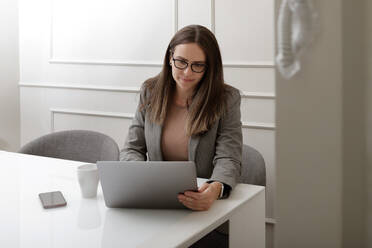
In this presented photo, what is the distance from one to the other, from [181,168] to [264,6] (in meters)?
1.63

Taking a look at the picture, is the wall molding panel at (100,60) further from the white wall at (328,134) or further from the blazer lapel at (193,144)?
the white wall at (328,134)

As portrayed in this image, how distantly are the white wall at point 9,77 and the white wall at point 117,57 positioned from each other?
0.06 metres

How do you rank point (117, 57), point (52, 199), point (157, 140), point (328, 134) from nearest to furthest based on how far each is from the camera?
point (328, 134) → point (52, 199) → point (157, 140) → point (117, 57)

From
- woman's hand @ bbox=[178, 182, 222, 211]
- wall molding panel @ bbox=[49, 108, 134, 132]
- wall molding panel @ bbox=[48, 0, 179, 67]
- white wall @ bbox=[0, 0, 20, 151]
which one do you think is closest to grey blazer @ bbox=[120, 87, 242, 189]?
woman's hand @ bbox=[178, 182, 222, 211]

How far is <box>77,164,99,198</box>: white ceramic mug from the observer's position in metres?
1.47

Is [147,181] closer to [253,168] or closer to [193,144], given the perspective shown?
[193,144]

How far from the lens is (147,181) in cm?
129

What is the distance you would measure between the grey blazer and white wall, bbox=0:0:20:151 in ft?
6.34

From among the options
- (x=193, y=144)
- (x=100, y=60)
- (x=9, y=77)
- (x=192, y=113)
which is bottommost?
(x=193, y=144)

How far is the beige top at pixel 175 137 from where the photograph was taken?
1.94 meters

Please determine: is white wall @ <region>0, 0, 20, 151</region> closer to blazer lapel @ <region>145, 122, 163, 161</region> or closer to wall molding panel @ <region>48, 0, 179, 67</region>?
wall molding panel @ <region>48, 0, 179, 67</region>

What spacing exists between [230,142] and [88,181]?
0.62 meters

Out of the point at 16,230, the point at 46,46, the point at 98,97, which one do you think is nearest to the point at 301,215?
the point at 16,230

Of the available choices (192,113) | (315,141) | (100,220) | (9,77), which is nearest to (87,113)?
(9,77)
